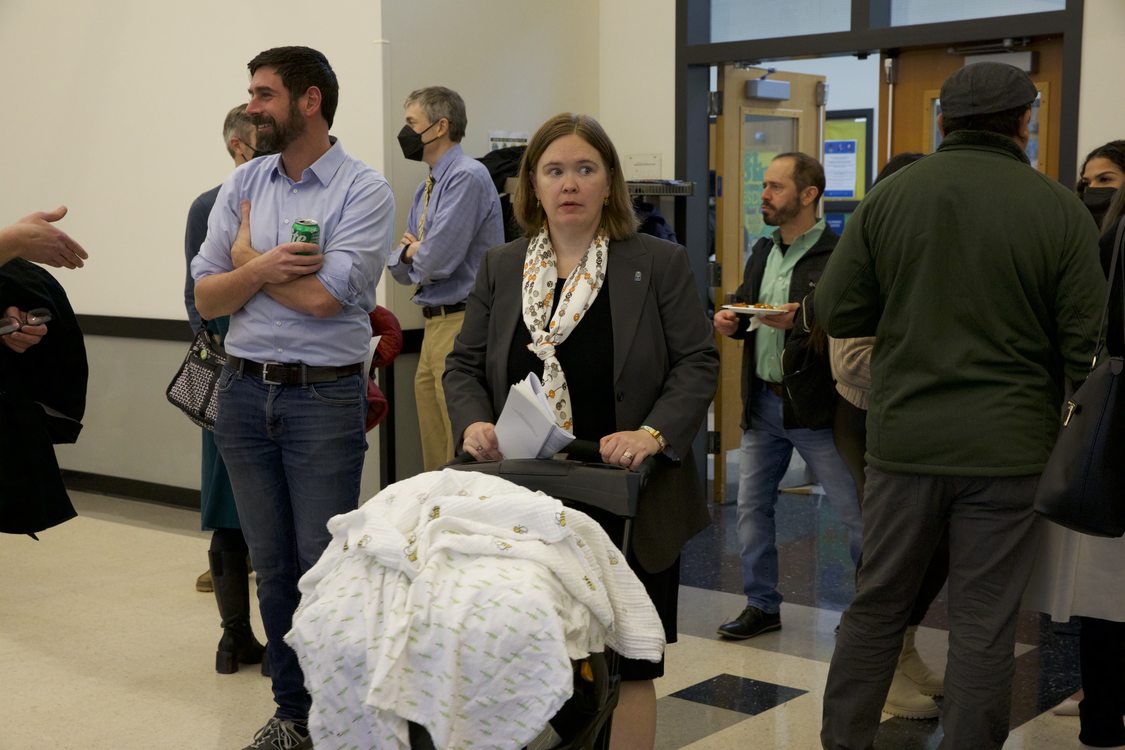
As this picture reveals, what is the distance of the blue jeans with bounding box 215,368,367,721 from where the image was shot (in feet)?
11.5

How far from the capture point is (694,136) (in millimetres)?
6883

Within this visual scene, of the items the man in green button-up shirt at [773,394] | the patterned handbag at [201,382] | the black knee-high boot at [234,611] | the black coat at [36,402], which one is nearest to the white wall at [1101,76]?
the man in green button-up shirt at [773,394]

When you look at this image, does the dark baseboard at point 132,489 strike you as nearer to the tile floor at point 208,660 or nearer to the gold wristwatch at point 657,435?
the tile floor at point 208,660

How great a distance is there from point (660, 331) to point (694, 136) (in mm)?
4130

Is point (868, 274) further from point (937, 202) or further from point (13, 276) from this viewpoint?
point (13, 276)

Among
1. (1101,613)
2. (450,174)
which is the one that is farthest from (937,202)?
(450,174)

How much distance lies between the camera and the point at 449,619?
2.06 m

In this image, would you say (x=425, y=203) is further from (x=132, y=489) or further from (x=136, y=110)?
(x=132, y=489)

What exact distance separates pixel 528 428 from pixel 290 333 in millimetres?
1148

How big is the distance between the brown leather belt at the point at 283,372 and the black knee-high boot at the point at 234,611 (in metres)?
1.18

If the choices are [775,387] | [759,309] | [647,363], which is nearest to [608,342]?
[647,363]

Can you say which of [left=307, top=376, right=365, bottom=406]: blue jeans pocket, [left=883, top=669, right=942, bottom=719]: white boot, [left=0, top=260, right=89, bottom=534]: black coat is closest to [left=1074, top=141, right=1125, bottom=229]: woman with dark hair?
[left=883, top=669, right=942, bottom=719]: white boot

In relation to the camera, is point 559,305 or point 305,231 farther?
point 305,231

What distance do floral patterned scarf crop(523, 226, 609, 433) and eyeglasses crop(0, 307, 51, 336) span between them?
→ 155 centimetres
